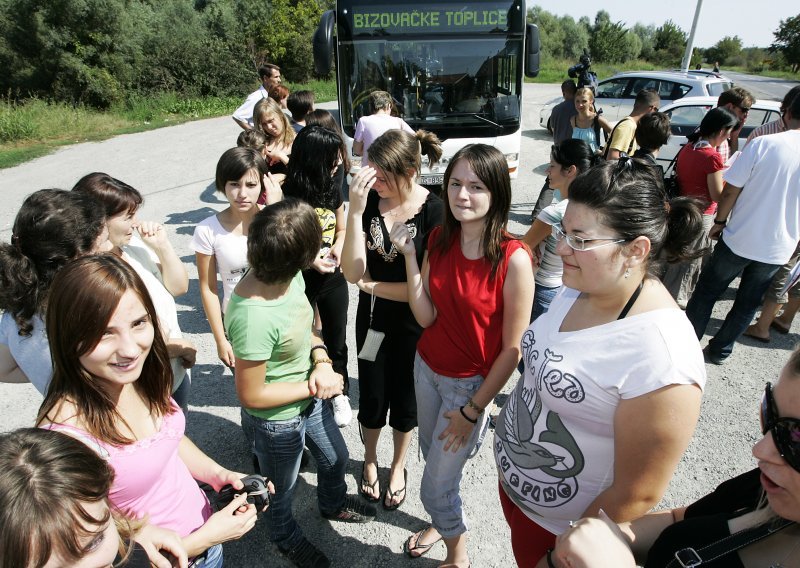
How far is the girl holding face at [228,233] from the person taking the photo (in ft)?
8.93

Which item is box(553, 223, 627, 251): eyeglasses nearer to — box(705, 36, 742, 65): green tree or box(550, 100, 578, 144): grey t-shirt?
box(550, 100, 578, 144): grey t-shirt

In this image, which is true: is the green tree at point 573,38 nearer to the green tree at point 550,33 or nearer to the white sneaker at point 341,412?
the green tree at point 550,33

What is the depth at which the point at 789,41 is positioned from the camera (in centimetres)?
4884

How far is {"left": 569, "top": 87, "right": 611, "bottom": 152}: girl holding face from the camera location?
5992mm

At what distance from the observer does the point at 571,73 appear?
786cm

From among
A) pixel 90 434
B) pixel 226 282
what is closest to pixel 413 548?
pixel 90 434

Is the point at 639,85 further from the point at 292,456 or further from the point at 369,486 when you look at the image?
the point at 292,456

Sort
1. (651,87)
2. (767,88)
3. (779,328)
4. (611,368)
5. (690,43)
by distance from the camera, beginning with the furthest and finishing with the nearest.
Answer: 1. (767,88)
2. (690,43)
3. (651,87)
4. (779,328)
5. (611,368)

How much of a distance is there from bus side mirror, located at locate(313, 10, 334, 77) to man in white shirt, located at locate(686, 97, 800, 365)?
439 centimetres

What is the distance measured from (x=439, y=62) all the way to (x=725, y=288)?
4271mm

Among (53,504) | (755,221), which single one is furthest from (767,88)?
(53,504)

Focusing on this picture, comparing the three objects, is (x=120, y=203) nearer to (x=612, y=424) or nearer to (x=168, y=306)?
(x=168, y=306)

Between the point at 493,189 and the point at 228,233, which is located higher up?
the point at 493,189

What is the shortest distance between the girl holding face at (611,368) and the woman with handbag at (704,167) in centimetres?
259
